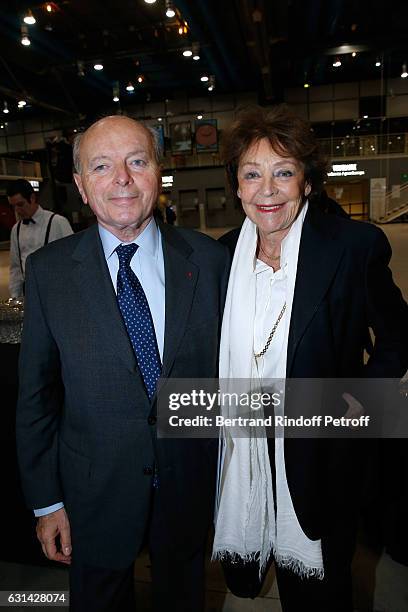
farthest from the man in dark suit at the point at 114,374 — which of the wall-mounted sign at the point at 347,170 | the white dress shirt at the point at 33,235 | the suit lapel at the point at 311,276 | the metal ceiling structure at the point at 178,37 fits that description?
the wall-mounted sign at the point at 347,170

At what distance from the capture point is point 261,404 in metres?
1.58

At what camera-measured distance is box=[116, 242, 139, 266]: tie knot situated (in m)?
1.33

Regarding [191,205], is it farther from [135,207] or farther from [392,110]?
[135,207]

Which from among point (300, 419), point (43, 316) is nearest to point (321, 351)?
point (300, 419)

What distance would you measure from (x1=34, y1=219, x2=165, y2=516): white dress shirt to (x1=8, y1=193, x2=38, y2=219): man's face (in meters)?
2.93

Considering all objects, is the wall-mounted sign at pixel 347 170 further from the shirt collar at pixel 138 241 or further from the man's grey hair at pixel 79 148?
the shirt collar at pixel 138 241

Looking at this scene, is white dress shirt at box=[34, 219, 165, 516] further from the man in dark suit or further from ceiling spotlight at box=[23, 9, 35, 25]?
ceiling spotlight at box=[23, 9, 35, 25]

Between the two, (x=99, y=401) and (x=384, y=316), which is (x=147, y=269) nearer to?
(x=99, y=401)

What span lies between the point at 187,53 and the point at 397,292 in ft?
44.2

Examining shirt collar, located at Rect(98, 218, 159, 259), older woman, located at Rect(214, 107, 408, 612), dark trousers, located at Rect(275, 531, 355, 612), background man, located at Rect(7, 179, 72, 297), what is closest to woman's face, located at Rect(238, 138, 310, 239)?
older woman, located at Rect(214, 107, 408, 612)

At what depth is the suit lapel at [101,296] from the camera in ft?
4.06

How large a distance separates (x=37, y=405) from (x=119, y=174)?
748 mm

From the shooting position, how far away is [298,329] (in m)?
1.39

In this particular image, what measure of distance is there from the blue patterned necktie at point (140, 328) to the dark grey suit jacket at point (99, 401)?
0.14 feet
